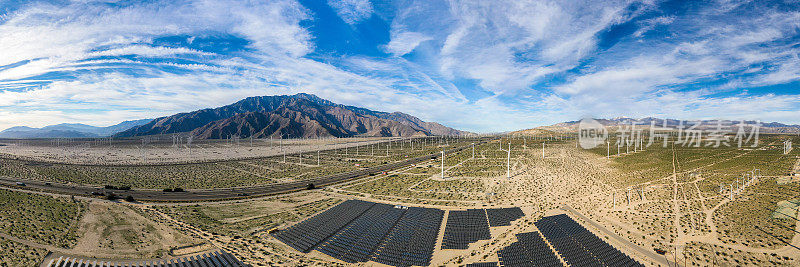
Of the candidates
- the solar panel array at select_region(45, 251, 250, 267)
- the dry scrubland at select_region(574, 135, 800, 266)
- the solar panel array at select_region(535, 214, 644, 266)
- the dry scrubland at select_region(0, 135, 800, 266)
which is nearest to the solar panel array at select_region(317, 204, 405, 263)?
the dry scrubland at select_region(0, 135, 800, 266)

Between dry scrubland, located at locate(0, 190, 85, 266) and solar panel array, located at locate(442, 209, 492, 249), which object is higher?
dry scrubland, located at locate(0, 190, 85, 266)

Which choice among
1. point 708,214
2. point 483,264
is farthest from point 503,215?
point 708,214

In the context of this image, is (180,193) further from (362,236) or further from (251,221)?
(362,236)

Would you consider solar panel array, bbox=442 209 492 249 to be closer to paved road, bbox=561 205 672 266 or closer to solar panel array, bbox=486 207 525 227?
solar panel array, bbox=486 207 525 227

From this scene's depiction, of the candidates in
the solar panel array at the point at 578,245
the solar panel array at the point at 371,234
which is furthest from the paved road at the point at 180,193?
the solar panel array at the point at 578,245

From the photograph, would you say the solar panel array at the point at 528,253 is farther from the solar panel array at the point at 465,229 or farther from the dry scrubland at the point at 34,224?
the dry scrubland at the point at 34,224

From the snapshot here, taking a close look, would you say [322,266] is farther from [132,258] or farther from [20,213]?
[20,213]
